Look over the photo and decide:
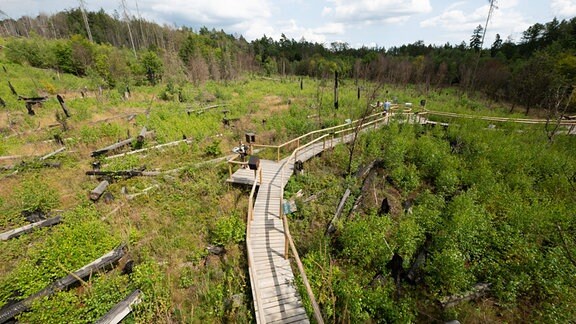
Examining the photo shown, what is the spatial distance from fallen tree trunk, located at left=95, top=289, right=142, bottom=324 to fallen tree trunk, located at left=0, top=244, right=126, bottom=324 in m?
1.52

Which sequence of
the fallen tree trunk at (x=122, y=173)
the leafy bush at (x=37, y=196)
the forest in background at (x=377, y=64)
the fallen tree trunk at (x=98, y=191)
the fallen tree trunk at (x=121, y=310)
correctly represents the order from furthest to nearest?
the forest in background at (x=377, y=64) → the fallen tree trunk at (x=122, y=173) → the fallen tree trunk at (x=98, y=191) → the leafy bush at (x=37, y=196) → the fallen tree trunk at (x=121, y=310)

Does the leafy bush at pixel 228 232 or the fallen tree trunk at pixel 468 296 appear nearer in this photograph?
the fallen tree trunk at pixel 468 296

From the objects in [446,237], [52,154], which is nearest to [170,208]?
[52,154]

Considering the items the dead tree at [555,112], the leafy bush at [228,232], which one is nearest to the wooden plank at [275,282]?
the leafy bush at [228,232]

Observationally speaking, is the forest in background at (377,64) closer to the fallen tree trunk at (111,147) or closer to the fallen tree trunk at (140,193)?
the fallen tree trunk at (140,193)

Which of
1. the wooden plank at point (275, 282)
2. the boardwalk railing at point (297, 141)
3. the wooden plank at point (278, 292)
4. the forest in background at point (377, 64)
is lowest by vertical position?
the wooden plank at point (278, 292)

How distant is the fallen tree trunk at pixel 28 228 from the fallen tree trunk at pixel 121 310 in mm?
5305

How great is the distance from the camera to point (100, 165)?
42.6 ft

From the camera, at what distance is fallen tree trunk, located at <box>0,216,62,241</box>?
316 inches

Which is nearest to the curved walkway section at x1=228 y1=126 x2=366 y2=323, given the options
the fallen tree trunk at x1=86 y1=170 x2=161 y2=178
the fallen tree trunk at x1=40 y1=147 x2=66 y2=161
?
the fallen tree trunk at x1=86 y1=170 x2=161 y2=178

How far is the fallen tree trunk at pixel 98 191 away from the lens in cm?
1038

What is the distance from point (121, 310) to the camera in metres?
6.02

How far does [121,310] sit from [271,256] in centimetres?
417

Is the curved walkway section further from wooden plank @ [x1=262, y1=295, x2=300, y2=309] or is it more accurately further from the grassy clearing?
the grassy clearing
